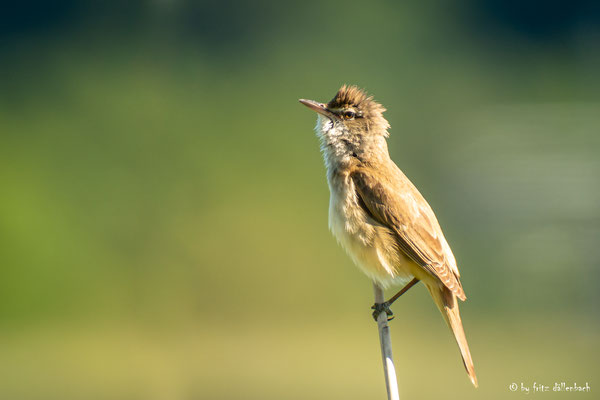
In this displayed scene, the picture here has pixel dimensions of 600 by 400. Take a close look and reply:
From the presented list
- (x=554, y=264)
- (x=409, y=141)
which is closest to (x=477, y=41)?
(x=409, y=141)

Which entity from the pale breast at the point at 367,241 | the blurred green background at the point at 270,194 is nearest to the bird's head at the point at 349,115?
the pale breast at the point at 367,241

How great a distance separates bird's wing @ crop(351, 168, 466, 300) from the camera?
239 cm

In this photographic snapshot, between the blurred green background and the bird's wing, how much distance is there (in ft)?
9.88

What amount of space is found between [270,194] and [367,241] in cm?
418

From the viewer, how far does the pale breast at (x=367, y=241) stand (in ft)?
8.11

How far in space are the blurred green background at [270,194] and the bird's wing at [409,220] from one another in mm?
3011

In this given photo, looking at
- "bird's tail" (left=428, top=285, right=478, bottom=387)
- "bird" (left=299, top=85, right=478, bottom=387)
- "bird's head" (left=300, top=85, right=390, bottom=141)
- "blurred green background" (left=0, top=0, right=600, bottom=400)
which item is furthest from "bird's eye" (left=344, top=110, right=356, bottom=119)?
"blurred green background" (left=0, top=0, right=600, bottom=400)

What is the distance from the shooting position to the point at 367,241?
97.6 inches

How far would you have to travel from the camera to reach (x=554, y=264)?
21.5 ft

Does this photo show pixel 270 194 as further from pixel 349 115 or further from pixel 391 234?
pixel 391 234

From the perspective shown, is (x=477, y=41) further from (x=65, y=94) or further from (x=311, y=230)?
(x=65, y=94)

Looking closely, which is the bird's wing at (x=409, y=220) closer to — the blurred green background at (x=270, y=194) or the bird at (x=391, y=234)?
the bird at (x=391, y=234)

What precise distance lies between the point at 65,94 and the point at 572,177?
20.0 ft

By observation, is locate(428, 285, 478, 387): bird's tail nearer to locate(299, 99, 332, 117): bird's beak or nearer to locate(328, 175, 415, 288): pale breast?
locate(328, 175, 415, 288): pale breast
